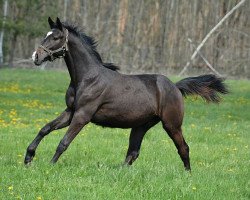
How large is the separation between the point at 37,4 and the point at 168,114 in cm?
2400

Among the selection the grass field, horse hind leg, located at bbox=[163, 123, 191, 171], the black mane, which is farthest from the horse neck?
horse hind leg, located at bbox=[163, 123, 191, 171]

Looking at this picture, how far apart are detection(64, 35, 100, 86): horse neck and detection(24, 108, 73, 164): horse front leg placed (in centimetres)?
54

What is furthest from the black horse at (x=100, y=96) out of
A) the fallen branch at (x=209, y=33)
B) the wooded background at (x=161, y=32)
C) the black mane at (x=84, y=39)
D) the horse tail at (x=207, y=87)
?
the wooded background at (x=161, y=32)

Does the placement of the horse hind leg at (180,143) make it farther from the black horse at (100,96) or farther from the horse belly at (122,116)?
the horse belly at (122,116)

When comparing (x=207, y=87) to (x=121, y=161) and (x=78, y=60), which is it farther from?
(x=78, y=60)

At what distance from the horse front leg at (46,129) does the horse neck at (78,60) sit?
543 millimetres

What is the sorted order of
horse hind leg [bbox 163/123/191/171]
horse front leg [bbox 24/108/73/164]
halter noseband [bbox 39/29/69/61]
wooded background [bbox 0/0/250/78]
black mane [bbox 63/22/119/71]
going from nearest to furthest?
horse front leg [bbox 24/108/73/164], halter noseband [bbox 39/29/69/61], black mane [bbox 63/22/119/71], horse hind leg [bbox 163/123/191/171], wooded background [bbox 0/0/250/78]

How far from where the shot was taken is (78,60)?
924 centimetres

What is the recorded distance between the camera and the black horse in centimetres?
893

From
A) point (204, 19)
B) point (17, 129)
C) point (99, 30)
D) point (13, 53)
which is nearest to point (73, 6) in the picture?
point (99, 30)

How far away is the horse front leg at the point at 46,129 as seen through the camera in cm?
892

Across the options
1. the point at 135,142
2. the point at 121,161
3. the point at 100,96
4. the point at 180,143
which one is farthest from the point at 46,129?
the point at 180,143

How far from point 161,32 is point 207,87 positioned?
24.8 metres

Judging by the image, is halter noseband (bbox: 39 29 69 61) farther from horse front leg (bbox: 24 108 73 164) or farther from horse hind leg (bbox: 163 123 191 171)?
horse hind leg (bbox: 163 123 191 171)
